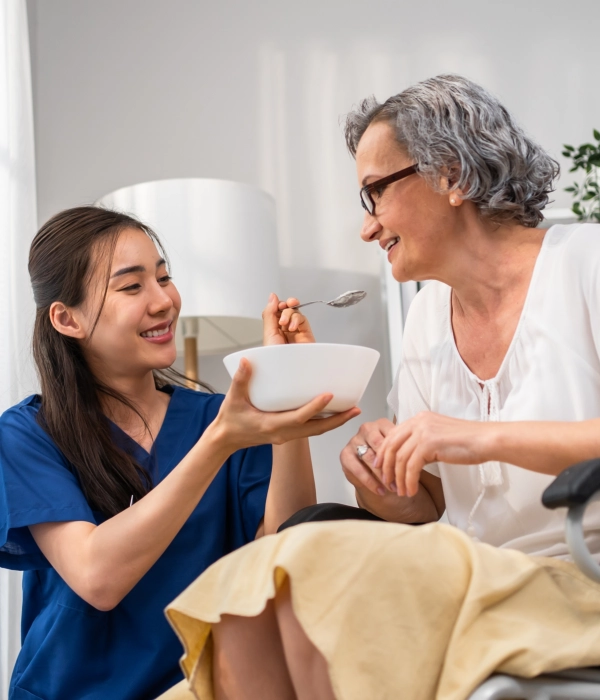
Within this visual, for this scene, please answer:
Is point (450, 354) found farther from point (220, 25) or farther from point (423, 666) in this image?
point (220, 25)

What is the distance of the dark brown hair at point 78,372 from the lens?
1.44 metres

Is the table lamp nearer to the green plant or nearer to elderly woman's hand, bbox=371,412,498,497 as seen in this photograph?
the green plant

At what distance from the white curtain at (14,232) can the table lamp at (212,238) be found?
210 millimetres

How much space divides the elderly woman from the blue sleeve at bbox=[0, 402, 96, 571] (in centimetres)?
44

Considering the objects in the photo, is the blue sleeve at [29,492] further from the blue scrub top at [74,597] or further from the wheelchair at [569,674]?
the wheelchair at [569,674]

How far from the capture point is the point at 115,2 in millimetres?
2750

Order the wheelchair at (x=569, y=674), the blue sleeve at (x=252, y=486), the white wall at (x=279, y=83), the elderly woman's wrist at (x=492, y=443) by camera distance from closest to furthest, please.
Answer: the wheelchair at (x=569, y=674) < the elderly woman's wrist at (x=492, y=443) < the blue sleeve at (x=252, y=486) < the white wall at (x=279, y=83)

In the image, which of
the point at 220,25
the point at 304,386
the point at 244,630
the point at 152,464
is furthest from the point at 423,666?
the point at 220,25

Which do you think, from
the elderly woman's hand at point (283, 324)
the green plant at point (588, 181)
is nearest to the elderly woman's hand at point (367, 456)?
the elderly woman's hand at point (283, 324)

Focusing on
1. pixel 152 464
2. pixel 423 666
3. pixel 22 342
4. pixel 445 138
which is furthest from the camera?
pixel 22 342

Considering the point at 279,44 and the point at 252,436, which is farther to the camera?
the point at 279,44

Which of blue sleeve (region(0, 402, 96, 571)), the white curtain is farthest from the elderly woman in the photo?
the white curtain

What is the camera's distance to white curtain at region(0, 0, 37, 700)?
6.34ft

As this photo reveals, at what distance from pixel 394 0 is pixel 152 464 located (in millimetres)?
1894
